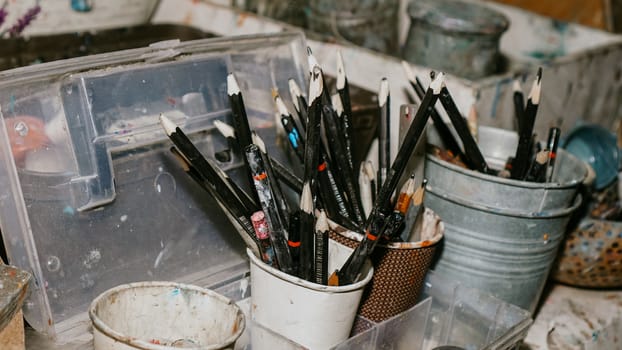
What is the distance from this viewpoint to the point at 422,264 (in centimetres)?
91

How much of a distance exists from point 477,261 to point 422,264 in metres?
0.16

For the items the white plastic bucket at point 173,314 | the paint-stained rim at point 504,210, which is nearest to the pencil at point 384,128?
the paint-stained rim at point 504,210

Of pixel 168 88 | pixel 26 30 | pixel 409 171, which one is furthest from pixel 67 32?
pixel 409 171

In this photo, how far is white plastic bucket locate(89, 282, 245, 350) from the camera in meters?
0.79

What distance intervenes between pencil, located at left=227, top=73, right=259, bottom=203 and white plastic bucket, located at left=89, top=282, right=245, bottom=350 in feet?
0.49

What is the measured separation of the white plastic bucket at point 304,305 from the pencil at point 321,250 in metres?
0.03

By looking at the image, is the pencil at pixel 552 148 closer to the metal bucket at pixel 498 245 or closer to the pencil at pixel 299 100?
the metal bucket at pixel 498 245

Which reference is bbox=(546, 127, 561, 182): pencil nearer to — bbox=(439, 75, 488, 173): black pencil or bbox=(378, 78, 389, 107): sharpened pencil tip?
bbox=(439, 75, 488, 173): black pencil

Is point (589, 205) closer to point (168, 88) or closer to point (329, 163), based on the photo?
point (329, 163)

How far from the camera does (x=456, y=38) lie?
142cm

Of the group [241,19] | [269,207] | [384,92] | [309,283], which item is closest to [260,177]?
[269,207]

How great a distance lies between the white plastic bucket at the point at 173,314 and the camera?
0.79m

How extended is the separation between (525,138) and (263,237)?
47 centimetres

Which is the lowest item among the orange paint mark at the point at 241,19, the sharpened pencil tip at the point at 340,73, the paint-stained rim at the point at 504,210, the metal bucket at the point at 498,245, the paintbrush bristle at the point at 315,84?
the metal bucket at the point at 498,245
